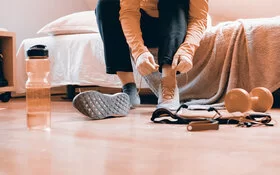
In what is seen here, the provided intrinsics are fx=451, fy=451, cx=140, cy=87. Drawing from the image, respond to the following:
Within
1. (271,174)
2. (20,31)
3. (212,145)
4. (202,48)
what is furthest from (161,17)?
(20,31)

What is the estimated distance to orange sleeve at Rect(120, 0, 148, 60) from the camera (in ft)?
5.09

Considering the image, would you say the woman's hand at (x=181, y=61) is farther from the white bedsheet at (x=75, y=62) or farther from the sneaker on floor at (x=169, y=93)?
the white bedsheet at (x=75, y=62)

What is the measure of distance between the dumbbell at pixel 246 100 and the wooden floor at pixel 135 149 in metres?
0.18

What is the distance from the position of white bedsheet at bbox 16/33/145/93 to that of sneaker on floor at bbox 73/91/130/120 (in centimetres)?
58

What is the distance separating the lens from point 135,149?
0.89m

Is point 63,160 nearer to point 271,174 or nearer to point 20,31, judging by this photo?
point 271,174

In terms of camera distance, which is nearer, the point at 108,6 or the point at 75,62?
the point at 108,6

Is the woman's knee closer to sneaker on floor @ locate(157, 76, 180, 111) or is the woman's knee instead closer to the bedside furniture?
sneaker on floor @ locate(157, 76, 180, 111)

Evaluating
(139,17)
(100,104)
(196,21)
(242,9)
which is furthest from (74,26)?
(242,9)

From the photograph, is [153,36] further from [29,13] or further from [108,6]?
[29,13]

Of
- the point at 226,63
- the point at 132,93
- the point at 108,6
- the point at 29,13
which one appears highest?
the point at 108,6

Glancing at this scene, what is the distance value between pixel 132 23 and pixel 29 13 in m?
1.45

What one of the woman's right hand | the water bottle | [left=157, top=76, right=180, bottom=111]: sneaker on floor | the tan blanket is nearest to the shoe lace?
[left=157, top=76, right=180, bottom=111]: sneaker on floor

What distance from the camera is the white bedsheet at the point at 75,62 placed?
215 centimetres
